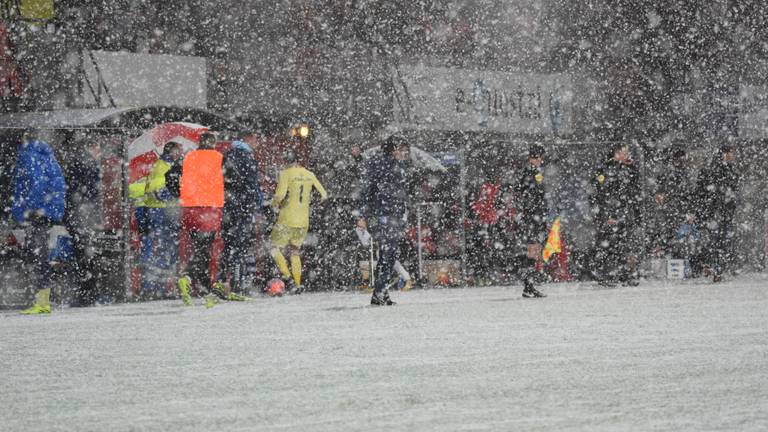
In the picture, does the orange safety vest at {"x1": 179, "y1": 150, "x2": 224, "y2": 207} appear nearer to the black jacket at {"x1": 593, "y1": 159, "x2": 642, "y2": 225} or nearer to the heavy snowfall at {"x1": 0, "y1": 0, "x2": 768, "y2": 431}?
the heavy snowfall at {"x1": 0, "y1": 0, "x2": 768, "y2": 431}

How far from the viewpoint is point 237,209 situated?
17.5 m

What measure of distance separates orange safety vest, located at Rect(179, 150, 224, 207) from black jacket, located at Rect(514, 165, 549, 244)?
Result: 137 inches

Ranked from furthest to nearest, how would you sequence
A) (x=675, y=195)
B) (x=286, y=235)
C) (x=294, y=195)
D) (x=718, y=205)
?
(x=675, y=195) < (x=718, y=205) < (x=286, y=235) < (x=294, y=195)

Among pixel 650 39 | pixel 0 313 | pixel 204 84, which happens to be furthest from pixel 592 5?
pixel 0 313

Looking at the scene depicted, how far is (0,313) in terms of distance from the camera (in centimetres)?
1631

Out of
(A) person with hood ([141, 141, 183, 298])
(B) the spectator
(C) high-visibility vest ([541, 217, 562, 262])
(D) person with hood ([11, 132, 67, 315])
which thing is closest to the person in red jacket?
(A) person with hood ([141, 141, 183, 298])

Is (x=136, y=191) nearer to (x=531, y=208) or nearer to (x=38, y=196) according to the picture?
(x=38, y=196)

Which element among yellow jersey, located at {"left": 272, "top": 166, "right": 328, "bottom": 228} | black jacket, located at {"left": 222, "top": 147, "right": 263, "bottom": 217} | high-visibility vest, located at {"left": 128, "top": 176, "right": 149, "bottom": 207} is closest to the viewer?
black jacket, located at {"left": 222, "top": 147, "right": 263, "bottom": 217}

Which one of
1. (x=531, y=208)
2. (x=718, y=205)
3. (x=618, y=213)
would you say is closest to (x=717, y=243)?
(x=718, y=205)

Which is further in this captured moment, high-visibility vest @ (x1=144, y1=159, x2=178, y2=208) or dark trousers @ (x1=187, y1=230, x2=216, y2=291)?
high-visibility vest @ (x1=144, y1=159, x2=178, y2=208)

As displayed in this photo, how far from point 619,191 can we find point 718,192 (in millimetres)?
1734

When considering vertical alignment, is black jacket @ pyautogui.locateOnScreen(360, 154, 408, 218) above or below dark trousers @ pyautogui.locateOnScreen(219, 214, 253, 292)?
above

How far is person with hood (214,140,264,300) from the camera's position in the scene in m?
17.2

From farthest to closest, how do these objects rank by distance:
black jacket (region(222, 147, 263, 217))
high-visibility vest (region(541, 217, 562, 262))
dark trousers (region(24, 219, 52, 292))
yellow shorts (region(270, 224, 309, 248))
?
1. high-visibility vest (region(541, 217, 562, 262))
2. yellow shorts (region(270, 224, 309, 248))
3. black jacket (region(222, 147, 263, 217))
4. dark trousers (region(24, 219, 52, 292))
